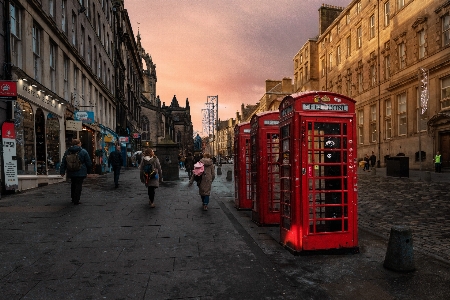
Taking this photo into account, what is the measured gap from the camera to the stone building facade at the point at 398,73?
25.8 m

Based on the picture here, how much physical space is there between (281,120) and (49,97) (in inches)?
564

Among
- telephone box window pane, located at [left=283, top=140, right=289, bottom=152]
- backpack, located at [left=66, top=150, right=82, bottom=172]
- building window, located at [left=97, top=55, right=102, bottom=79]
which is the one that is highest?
building window, located at [left=97, top=55, right=102, bottom=79]

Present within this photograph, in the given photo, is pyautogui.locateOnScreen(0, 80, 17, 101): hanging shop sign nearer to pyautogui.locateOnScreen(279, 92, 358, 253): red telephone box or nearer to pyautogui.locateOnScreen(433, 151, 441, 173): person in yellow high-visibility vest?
pyautogui.locateOnScreen(279, 92, 358, 253): red telephone box

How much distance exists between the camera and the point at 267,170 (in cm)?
777

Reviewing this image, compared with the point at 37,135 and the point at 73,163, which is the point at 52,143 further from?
the point at 73,163

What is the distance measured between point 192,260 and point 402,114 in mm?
31269

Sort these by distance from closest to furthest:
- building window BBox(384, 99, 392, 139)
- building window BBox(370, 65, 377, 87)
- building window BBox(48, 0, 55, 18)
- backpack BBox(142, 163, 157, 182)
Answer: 1. backpack BBox(142, 163, 157, 182)
2. building window BBox(48, 0, 55, 18)
3. building window BBox(384, 99, 392, 139)
4. building window BBox(370, 65, 377, 87)

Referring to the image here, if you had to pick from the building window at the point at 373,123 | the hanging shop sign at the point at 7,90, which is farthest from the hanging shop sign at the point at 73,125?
the building window at the point at 373,123

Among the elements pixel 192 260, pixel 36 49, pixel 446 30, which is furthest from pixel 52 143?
pixel 446 30

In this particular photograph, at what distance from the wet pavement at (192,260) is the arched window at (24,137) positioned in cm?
501

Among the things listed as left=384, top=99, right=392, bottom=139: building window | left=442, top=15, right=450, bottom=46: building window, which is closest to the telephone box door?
left=442, top=15, right=450, bottom=46: building window

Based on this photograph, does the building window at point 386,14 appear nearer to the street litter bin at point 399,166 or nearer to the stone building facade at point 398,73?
the stone building facade at point 398,73

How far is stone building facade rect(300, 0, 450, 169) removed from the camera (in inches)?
1014

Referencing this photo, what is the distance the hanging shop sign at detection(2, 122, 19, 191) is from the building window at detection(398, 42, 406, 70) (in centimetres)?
3051
